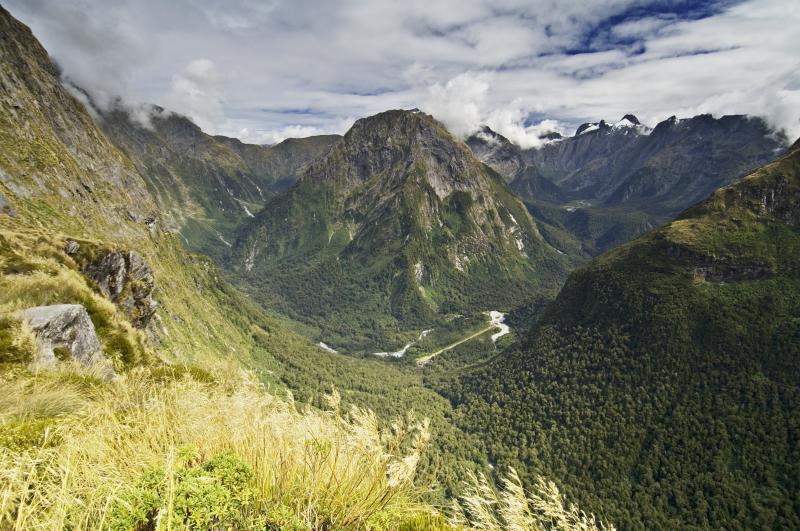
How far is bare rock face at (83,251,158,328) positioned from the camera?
51312mm

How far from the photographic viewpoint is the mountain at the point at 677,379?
101 m

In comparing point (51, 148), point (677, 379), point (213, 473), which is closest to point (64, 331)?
point (213, 473)

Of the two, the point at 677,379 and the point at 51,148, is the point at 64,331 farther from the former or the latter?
the point at 677,379

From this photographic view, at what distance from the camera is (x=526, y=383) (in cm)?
16875

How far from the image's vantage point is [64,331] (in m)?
20.4

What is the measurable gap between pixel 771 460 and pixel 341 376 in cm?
15714

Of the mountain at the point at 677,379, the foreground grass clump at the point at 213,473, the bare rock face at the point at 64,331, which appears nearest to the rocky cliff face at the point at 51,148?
the bare rock face at the point at 64,331

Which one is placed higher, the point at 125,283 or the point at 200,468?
the point at 200,468

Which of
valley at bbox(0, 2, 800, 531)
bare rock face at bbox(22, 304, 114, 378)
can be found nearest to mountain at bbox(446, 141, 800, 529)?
valley at bbox(0, 2, 800, 531)

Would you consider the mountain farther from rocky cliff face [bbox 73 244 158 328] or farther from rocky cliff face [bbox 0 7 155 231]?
rocky cliff face [bbox 0 7 155 231]

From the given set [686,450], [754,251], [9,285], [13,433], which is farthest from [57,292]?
[754,251]

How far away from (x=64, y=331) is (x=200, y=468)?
2071 centimetres

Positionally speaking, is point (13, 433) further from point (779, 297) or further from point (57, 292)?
point (779, 297)

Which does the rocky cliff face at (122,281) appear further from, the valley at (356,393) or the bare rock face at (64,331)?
the bare rock face at (64,331)
